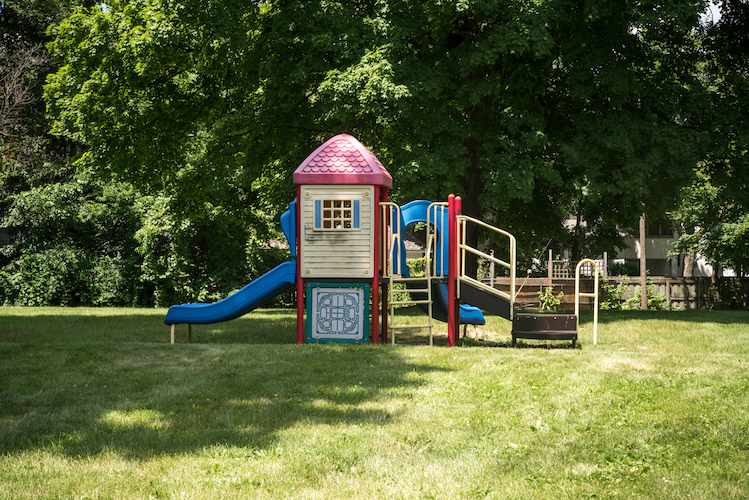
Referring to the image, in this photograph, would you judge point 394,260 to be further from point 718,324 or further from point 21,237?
point 21,237

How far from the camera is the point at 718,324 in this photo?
1725cm

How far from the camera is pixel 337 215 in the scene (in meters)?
12.6

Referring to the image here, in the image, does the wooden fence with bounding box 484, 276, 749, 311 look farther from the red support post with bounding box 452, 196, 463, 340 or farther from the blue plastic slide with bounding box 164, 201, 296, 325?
the blue plastic slide with bounding box 164, 201, 296, 325

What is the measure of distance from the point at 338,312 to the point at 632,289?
22.2 meters

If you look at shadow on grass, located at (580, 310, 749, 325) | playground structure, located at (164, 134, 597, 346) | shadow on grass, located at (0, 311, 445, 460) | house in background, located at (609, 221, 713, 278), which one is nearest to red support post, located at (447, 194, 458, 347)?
playground structure, located at (164, 134, 597, 346)


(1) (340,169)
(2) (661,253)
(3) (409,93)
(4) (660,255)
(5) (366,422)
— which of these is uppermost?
(3) (409,93)

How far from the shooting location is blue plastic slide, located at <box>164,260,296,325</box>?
504 inches

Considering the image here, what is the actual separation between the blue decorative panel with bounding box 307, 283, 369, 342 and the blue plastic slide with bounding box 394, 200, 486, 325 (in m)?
1.23

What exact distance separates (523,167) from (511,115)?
2132 millimetres

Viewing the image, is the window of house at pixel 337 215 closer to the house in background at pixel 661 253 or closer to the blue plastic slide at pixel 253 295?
the blue plastic slide at pixel 253 295

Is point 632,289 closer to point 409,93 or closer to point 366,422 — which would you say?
point 409,93

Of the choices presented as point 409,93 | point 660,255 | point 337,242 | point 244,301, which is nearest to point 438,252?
point 337,242

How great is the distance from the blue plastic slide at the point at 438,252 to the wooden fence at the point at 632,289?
1304 cm

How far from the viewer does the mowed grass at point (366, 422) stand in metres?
4.84
